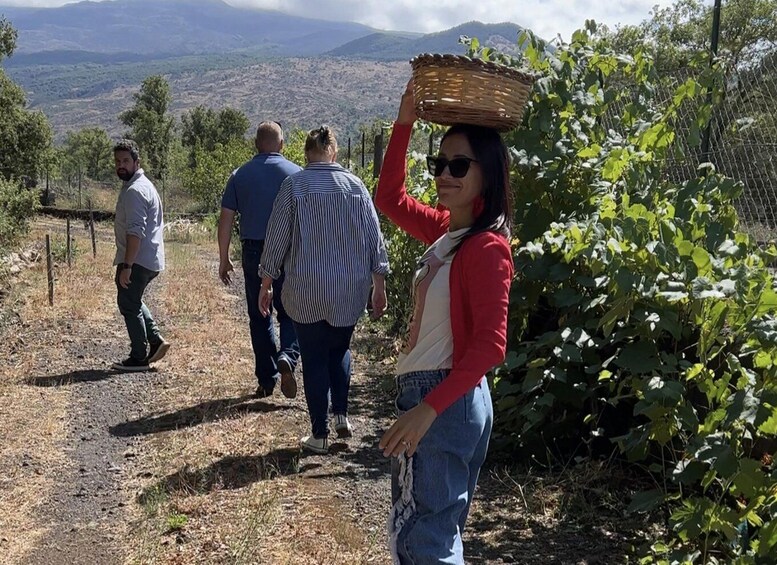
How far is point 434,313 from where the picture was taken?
2.16 metres

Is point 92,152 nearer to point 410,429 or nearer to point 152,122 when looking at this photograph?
point 152,122

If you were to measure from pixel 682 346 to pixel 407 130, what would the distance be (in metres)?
1.73

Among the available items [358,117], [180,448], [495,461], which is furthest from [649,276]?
[358,117]

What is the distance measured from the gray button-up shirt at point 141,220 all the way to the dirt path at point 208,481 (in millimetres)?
864

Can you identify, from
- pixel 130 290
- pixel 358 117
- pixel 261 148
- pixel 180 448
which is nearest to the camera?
pixel 180 448

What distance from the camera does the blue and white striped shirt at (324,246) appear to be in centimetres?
414

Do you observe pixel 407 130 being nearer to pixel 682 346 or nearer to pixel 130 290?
pixel 682 346

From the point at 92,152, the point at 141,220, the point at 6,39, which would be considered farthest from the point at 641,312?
the point at 92,152

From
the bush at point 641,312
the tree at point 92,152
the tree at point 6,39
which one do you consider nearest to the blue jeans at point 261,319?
the bush at point 641,312

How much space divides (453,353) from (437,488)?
1.12 feet

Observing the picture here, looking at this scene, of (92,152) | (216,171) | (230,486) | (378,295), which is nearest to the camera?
(230,486)

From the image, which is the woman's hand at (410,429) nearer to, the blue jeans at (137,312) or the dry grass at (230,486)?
the dry grass at (230,486)

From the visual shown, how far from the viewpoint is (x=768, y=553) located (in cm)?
227

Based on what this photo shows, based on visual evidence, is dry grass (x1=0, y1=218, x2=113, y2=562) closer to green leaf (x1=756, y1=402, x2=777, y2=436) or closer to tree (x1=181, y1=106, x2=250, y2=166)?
green leaf (x1=756, y1=402, x2=777, y2=436)
